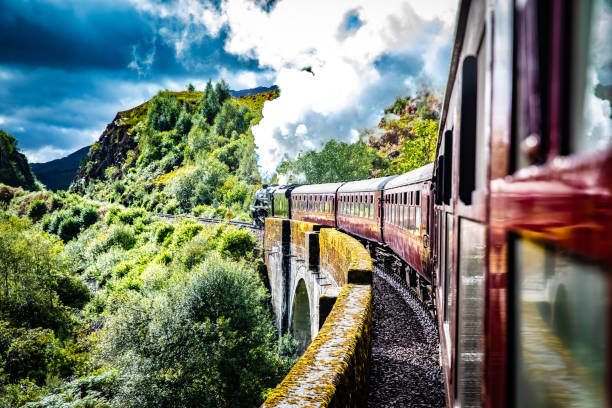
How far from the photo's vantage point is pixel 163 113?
9500cm

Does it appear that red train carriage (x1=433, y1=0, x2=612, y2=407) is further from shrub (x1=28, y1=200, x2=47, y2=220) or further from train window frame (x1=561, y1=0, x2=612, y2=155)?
shrub (x1=28, y1=200, x2=47, y2=220)

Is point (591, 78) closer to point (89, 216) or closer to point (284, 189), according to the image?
point (284, 189)

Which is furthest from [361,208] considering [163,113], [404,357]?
[163,113]

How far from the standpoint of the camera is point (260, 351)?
14.2 metres

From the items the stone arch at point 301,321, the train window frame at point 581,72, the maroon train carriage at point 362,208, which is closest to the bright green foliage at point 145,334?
the stone arch at point 301,321

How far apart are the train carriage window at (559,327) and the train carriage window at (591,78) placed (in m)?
0.18

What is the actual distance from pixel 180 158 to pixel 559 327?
85678mm

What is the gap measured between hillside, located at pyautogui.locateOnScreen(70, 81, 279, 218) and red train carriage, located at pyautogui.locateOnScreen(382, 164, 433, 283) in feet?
104

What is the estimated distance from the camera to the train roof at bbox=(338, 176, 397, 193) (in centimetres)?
1221

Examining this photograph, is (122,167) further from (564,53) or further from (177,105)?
(564,53)

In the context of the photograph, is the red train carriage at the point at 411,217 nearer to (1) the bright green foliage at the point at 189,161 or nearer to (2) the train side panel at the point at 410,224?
(2) the train side panel at the point at 410,224

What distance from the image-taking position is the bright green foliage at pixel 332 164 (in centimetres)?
4434

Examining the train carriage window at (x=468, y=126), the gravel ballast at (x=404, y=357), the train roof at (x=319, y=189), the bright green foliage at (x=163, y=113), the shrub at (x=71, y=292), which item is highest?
the bright green foliage at (x=163, y=113)

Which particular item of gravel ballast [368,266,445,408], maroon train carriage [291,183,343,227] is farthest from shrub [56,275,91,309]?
gravel ballast [368,266,445,408]
